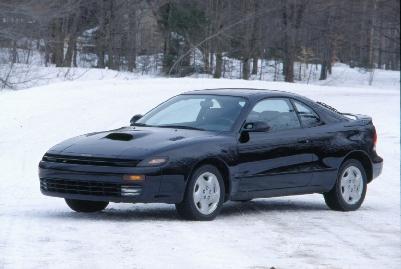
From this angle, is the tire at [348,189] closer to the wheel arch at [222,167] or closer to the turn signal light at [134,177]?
the wheel arch at [222,167]

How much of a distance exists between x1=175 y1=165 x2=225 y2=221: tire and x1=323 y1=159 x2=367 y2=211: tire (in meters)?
2.29

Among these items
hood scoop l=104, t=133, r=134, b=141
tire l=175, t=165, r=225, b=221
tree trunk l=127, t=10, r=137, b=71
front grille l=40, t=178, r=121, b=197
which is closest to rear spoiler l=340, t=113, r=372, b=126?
tire l=175, t=165, r=225, b=221

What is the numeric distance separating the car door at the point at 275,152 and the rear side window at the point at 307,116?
11cm

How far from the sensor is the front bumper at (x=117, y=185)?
969cm

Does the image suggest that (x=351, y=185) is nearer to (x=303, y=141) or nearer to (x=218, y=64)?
(x=303, y=141)

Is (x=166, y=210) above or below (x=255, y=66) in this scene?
above

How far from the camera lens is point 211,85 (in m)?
28.1

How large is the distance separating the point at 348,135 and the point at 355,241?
9.77ft

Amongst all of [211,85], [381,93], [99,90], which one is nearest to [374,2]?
[381,93]

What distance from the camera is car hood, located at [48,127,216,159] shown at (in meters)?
9.84

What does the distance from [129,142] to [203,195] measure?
91 cm

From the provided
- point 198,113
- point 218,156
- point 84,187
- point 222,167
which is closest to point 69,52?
point 198,113

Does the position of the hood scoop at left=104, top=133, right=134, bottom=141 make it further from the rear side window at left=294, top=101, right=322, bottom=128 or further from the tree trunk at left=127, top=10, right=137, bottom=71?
the tree trunk at left=127, top=10, right=137, bottom=71

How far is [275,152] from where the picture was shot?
11.2m
